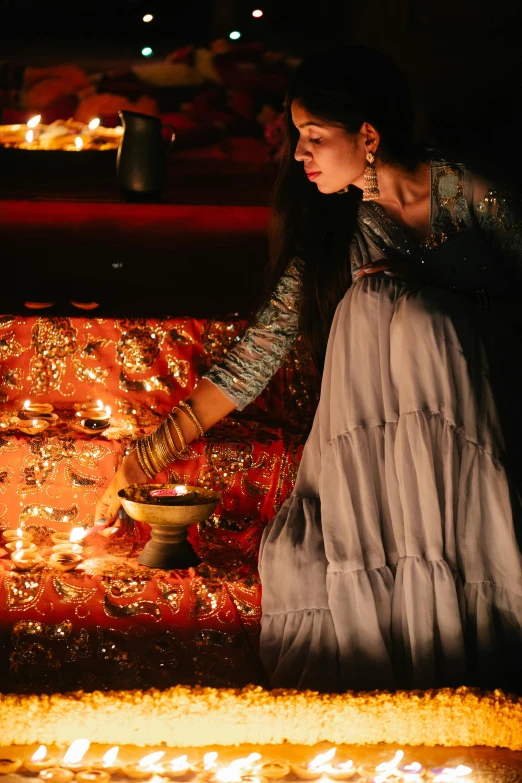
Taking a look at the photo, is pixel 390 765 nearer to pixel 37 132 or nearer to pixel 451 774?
pixel 451 774

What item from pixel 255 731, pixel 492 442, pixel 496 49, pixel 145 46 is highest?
pixel 145 46

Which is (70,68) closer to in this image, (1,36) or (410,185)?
(1,36)

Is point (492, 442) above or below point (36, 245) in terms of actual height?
below

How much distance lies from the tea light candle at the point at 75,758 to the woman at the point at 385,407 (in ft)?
1.50

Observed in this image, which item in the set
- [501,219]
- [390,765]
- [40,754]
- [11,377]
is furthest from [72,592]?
[501,219]

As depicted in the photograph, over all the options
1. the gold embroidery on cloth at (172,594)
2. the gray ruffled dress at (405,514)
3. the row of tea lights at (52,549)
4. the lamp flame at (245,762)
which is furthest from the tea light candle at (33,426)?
the lamp flame at (245,762)

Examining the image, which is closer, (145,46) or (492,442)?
(492,442)

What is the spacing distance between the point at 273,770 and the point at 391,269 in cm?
100

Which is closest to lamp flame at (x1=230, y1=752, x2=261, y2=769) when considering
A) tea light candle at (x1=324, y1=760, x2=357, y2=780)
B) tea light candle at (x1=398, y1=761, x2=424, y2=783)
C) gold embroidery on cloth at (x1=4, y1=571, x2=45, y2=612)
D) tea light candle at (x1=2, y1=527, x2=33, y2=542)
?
tea light candle at (x1=324, y1=760, x2=357, y2=780)

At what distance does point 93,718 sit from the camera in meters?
1.30

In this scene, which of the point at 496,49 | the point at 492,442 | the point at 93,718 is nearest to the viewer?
the point at 93,718

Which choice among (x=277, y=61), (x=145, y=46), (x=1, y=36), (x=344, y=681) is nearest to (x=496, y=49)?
(x=277, y=61)

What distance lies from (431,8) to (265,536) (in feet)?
7.44

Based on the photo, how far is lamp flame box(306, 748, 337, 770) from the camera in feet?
4.18
